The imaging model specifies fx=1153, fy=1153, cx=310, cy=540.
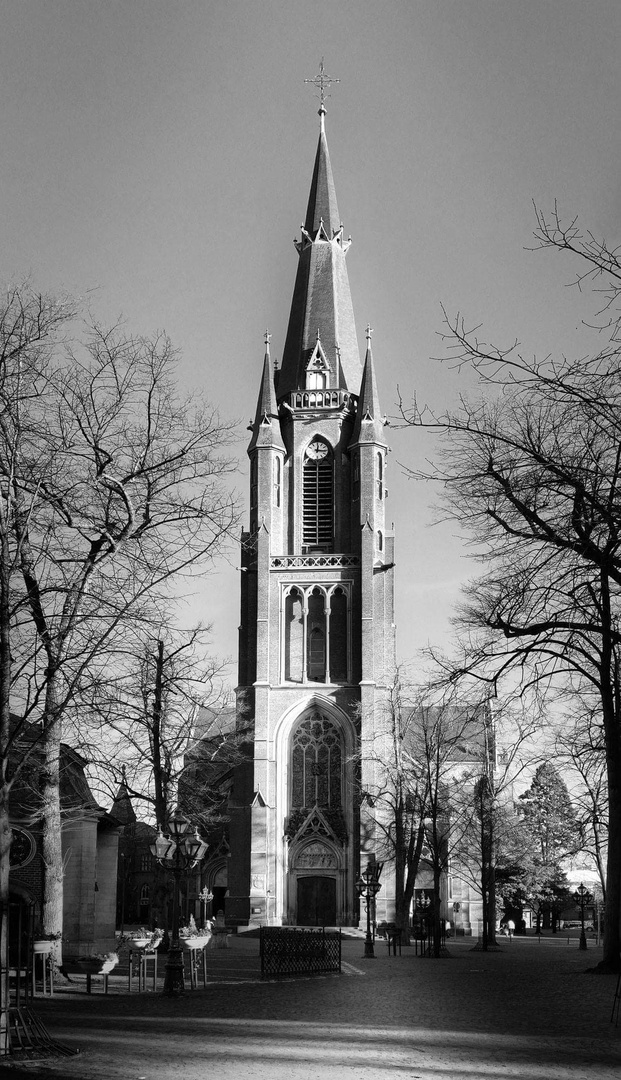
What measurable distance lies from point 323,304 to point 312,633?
21.0 metres

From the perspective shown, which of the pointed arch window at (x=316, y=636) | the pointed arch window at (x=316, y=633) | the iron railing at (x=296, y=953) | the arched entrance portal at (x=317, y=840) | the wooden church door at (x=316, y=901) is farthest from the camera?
the pointed arch window at (x=316, y=636)

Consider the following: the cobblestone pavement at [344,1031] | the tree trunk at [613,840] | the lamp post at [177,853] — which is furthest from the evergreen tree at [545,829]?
the cobblestone pavement at [344,1031]

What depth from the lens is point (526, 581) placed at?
45.0ft

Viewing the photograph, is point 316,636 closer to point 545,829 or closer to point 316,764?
point 316,764

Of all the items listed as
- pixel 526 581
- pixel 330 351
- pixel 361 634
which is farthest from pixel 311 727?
pixel 526 581

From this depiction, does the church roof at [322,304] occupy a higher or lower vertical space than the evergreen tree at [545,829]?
higher

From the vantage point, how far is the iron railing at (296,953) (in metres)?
23.3

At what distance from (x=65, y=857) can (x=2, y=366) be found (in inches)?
858

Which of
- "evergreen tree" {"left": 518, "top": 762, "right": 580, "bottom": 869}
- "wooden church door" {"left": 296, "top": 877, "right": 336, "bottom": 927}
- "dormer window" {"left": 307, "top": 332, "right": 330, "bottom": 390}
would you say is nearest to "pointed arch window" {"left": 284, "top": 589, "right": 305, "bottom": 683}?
"wooden church door" {"left": 296, "top": 877, "right": 336, "bottom": 927}

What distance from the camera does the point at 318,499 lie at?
65.1 m

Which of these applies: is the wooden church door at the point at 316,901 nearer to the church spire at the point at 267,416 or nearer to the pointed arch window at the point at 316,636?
the pointed arch window at the point at 316,636

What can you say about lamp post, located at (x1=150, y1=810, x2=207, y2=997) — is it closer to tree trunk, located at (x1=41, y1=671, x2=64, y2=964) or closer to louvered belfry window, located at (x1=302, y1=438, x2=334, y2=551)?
tree trunk, located at (x1=41, y1=671, x2=64, y2=964)

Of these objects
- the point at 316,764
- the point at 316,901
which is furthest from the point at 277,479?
the point at 316,901

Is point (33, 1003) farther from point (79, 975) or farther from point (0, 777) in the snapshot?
point (79, 975)
